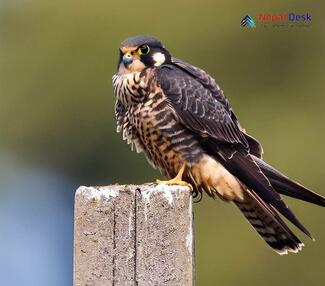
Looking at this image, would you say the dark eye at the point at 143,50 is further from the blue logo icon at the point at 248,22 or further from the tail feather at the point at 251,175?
the blue logo icon at the point at 248,22

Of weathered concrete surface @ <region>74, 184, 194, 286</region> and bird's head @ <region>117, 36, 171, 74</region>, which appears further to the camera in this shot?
bird's head @ <region>117, 36, 171, 74</region>

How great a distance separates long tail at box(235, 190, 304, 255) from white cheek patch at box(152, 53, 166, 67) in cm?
66

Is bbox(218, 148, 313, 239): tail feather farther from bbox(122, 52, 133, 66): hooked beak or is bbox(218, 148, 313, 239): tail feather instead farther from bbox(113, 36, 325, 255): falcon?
bbox(122, 52, 133, 66): hooked beak

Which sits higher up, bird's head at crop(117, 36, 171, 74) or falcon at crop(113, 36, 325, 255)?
bird's head at crop(117, 36, 171, 74)

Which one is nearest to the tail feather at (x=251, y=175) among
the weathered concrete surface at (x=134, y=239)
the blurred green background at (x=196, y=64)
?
the weathered concrete surface at (x=134, y=239)

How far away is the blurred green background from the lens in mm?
8297

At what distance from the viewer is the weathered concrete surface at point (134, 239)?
3016 millimetres

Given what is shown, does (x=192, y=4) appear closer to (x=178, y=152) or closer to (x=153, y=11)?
(x=153, y=11)

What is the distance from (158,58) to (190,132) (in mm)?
365

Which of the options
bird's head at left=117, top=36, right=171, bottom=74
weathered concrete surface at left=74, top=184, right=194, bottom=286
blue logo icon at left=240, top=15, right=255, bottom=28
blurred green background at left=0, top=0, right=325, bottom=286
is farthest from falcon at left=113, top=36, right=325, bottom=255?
blue logo icon at left=240, top=15, right=255, bottom=28

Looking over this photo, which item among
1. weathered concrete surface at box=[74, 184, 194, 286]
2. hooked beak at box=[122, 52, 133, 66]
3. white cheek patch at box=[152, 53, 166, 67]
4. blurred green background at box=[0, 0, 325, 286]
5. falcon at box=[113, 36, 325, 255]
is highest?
blurred green background at box=[0, 0, 325, 286]

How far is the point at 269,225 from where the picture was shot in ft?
15.6

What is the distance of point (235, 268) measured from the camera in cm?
821

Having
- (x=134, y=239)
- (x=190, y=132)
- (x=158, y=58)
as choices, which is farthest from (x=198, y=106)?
(x=134, y=239)
